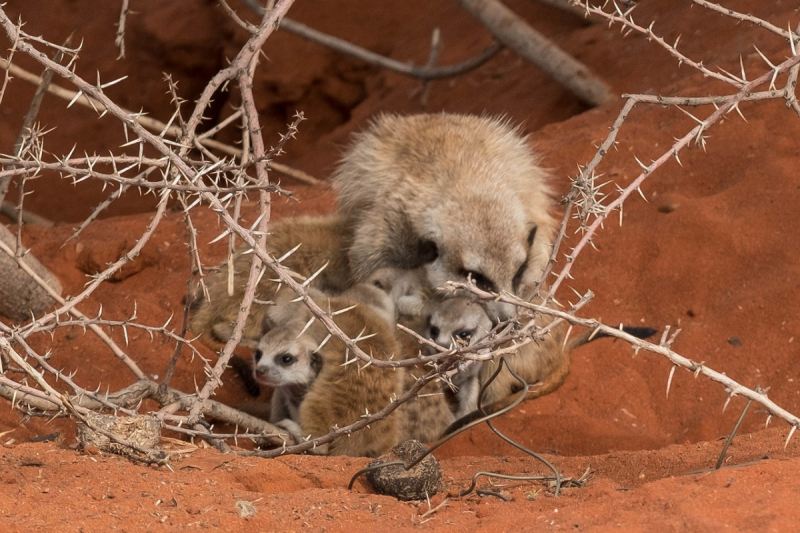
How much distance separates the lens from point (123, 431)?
228cm

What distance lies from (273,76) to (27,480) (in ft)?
22.2

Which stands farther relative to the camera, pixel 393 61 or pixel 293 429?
pixel 393 61


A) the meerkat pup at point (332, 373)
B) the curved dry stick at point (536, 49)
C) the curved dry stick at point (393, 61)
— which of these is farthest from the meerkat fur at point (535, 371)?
the curved dry stick at point (393, 61)

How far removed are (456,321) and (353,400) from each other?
2.45 ft

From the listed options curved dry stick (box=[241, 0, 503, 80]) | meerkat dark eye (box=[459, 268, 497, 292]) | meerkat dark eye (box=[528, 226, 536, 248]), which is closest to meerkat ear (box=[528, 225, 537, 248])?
meerkat dark eye (box=[528, 226, 536, 248])

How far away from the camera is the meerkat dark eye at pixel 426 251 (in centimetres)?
391

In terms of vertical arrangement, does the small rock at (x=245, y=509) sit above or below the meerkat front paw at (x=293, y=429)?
above

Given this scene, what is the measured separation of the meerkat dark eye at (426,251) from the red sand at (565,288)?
2.56 feet

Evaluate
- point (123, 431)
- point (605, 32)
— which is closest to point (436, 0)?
point (605, 32)

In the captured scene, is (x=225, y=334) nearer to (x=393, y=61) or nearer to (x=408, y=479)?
(x=408, y=479)

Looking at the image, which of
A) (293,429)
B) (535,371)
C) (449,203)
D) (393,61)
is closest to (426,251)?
(449,203)

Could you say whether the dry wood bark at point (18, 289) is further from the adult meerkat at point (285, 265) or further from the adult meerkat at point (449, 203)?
the adult meerkat at point (449, 203)

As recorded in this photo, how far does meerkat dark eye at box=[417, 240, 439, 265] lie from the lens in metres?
3.91

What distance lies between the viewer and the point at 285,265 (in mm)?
3930
